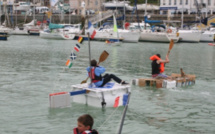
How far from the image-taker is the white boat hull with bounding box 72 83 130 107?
46.2ft

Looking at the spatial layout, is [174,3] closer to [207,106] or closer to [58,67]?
[58,67]

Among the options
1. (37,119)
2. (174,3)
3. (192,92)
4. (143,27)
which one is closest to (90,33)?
(37,119)

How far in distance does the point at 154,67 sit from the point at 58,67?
32.3 feet

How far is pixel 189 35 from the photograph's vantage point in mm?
67812

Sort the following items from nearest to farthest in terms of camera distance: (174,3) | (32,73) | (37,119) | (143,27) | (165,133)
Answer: (165,133) → (37,119) → (32,73) → (143,27) → (174,3)

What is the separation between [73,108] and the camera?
14266 millimetres

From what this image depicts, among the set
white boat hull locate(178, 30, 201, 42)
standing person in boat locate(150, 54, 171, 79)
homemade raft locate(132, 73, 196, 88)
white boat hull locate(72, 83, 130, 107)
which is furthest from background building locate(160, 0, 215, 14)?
white boat hull locate(72, 83, 130, 107)

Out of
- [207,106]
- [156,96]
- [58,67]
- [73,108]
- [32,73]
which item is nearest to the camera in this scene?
[73,108]

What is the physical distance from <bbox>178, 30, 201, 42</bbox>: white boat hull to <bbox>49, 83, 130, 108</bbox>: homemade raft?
54.7m

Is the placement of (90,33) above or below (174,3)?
below

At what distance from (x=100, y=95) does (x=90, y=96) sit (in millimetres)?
468

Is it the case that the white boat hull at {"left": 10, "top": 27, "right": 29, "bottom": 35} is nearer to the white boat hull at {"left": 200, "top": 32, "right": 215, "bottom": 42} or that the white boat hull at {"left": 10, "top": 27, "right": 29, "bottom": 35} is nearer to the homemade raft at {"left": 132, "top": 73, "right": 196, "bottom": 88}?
the white boat hull at {"left": 200, "top": 32, "right": 215, "bottom": 42}

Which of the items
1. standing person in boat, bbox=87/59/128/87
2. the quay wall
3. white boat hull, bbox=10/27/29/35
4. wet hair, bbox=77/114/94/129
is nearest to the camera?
wet hair, bbox=77/114/94/129

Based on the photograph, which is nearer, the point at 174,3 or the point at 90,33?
the point at 90,33
